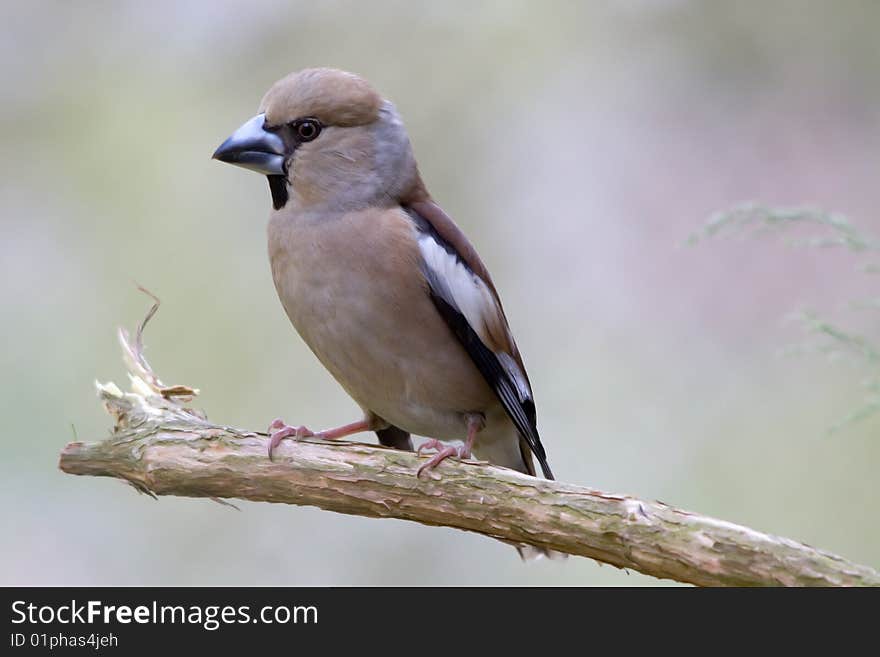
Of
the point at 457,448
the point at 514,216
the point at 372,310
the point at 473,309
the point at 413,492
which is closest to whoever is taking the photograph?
the point at 413,492

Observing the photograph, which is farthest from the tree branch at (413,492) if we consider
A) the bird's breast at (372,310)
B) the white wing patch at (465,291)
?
the white wing patch at (465,291)

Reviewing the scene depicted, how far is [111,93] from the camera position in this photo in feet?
19.6

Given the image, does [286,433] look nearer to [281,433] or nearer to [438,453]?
[281,433]

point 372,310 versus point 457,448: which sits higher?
point 372,310

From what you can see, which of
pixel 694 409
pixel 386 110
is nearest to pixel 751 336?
pixel 694 409

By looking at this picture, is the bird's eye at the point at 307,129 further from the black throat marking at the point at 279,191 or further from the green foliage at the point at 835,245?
the green foliage at the point at 835,245

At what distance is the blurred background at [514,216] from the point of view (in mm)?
5375

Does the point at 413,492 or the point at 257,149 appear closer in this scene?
the point at 413,492

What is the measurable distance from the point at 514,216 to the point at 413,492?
3.25m

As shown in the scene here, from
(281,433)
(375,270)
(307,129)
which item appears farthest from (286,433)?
(307,129)

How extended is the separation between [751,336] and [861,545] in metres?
1.37

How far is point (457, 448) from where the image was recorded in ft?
9.82

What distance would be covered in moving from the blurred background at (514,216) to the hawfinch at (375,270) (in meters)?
2.03

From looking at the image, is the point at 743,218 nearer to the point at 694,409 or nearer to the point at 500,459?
the point at 500,459
